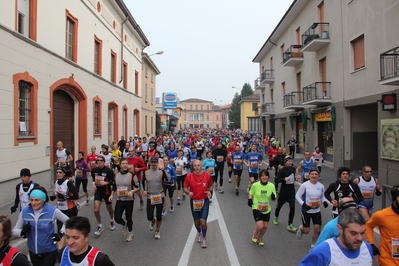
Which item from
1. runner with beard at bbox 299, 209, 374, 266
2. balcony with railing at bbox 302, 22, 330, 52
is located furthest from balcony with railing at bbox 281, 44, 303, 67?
runner with beard at bbox 299, 209, 374, 266

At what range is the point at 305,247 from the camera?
18.2ft

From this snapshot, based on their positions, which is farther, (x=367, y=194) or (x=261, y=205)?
(x=367, y=194)

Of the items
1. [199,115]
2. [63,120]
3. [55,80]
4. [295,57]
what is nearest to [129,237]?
[55,80]

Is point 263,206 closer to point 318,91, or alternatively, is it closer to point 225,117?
point 318,91

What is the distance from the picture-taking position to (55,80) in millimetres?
11914

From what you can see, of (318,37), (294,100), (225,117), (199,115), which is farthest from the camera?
→ (199,115)

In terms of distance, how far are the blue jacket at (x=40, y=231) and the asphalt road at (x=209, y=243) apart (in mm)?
1325

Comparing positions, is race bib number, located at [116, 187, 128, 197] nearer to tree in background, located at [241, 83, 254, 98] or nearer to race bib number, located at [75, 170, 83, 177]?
race bib number, located at [75, 170, 83, 177]

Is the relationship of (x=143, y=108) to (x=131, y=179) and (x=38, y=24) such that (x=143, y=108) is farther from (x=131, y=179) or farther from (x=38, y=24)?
(x=131, y=179)

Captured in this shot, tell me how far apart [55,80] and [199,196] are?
9304 mm

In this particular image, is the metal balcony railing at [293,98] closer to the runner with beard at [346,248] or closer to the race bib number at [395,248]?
the race bib number at [395,248]

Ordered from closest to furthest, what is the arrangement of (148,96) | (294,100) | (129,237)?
(129,237)
(294,100)
(148,96)

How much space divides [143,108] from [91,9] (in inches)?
605

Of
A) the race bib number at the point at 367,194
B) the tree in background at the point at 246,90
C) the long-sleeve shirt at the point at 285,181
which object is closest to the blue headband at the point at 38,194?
the long-sleeve shirt at the point at 285,181
